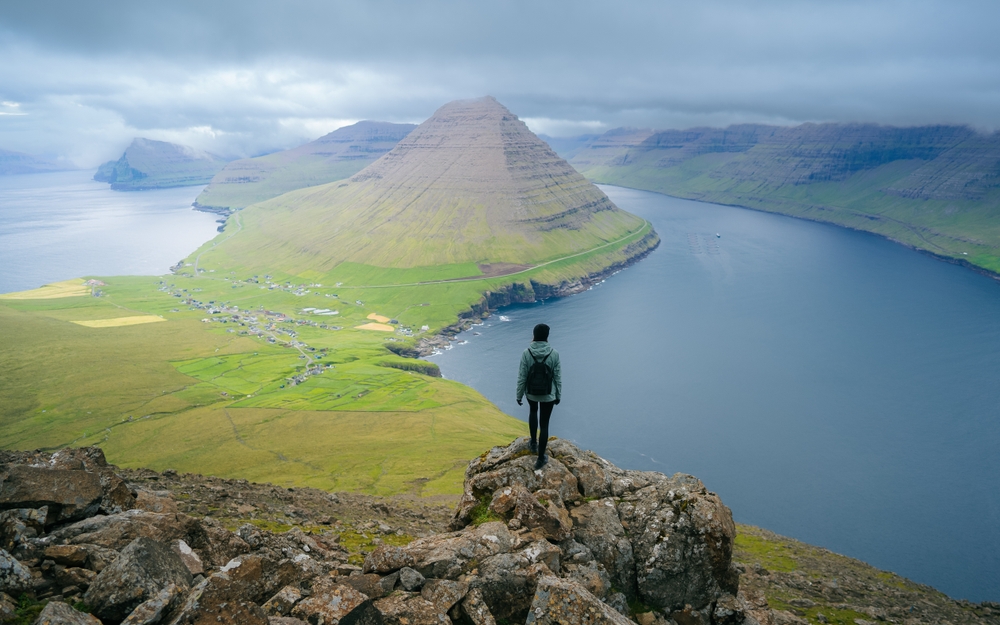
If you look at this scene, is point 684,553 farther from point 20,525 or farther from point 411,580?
point 20,525

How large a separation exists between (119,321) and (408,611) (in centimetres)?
20624

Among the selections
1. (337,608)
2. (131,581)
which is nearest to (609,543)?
(337,608)

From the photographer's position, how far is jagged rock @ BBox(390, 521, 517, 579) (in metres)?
16.3

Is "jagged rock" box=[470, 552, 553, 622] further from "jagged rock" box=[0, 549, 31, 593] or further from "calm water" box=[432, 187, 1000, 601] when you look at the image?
"calm water" box=[432, 187, 1000, 601]

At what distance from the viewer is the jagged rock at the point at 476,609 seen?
48.4 ft

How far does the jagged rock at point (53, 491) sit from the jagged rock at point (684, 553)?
17777mm

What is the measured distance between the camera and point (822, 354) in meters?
157

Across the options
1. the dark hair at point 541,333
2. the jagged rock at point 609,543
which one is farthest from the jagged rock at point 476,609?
the dark hair at point 541,333

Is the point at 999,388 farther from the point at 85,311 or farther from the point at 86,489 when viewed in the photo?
the point at 85,311

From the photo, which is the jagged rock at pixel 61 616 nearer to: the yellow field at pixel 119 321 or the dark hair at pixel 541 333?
the dark hair at pixel 541 333

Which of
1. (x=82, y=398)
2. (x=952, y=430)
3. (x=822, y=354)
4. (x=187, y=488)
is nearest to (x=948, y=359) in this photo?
(x=822, y=354)

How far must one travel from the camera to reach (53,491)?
17219 millimetres

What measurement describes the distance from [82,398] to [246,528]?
411 feet

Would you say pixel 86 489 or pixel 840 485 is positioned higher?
pixel 86 489
